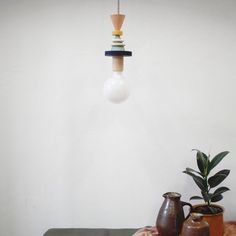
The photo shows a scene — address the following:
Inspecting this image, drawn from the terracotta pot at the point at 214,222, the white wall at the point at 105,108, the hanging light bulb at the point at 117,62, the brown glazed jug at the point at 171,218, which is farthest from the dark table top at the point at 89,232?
the hanging light bulb at the point at 117,62

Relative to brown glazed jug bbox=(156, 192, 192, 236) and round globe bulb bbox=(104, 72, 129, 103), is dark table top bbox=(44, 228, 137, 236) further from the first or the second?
round globe bulb bbox=(104, 72, 129, 103)

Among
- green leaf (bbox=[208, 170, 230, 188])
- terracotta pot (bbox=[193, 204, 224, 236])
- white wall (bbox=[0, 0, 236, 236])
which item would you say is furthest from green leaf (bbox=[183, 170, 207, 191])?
white wall (bbox=[0, 0, 236, 236])

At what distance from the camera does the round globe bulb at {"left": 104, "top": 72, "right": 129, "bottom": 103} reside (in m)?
1.68

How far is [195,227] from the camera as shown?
1555mm

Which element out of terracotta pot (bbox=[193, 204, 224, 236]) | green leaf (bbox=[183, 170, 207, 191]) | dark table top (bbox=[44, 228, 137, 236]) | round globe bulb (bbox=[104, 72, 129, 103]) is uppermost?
round globe bulb (bbox=[104, 72, 129, 103])

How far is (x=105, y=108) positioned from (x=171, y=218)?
82 centimetres

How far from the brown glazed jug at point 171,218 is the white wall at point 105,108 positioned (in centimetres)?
45

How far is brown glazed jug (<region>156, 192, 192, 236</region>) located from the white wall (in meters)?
0.45

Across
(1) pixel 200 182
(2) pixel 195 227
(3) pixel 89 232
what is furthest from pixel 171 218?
(3) pixel 89 232

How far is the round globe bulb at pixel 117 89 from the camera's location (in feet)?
5.50

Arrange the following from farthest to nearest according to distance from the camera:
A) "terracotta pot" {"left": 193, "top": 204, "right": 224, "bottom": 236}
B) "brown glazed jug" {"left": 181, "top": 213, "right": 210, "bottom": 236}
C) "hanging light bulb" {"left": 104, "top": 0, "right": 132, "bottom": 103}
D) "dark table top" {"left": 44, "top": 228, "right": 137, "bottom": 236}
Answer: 1. "dark table top" {"left": 44, "top": 228, "right": 137, "bottom": 236}
2. "terracotta pot" {"left": 193, "top": 204, "right": 224, "bottom": 236}
3. "hanging light bulb" {"left": 104, "top": 0, "right": 132, "bottom": 103}
4. "brown glazed jug" {"left": 181, "top": 213, "right": 210, "bottom": 236}

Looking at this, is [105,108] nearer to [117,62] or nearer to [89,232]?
[117,62]

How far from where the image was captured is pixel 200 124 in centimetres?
219

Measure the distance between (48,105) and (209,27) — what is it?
1132 millimetres
